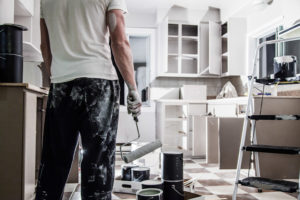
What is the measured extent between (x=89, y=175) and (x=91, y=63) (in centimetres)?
39

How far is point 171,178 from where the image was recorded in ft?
5.74

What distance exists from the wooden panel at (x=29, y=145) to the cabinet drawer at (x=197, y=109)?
2.97 metres

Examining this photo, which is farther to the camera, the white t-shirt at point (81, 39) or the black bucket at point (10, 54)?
the black bucket at point (10, 54)

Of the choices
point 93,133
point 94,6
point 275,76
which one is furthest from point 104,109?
point 275,76

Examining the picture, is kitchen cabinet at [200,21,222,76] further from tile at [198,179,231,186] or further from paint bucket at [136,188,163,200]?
paint bucket at [136,188,163,200]

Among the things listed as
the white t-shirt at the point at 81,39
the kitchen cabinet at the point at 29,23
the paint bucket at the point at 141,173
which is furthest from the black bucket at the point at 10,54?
the paint bucket at the point at 141,173

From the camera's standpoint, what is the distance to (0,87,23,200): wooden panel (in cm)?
183

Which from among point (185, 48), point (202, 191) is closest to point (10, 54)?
point (202, 191)

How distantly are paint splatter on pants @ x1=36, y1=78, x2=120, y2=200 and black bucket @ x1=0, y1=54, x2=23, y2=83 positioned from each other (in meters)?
0.91

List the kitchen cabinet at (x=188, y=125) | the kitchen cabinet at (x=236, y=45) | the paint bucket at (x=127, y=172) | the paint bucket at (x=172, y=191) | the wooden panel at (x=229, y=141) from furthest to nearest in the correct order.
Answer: the kitchen cabinet at (x=236, y=45) → the kitchen cabinet at (x=188, y=125) → the wooden panel at (x=229, y=141) → the paint bucket at (x=127, y=172) → the paint bucket at (x=172, y=191)

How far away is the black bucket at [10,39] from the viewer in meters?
1.95

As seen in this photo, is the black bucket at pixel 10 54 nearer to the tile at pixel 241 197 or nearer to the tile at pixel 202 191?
the tile at pixel 202 191

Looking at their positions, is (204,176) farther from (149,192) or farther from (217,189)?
(149,192)

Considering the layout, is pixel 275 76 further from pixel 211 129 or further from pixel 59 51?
pixel 59 51
